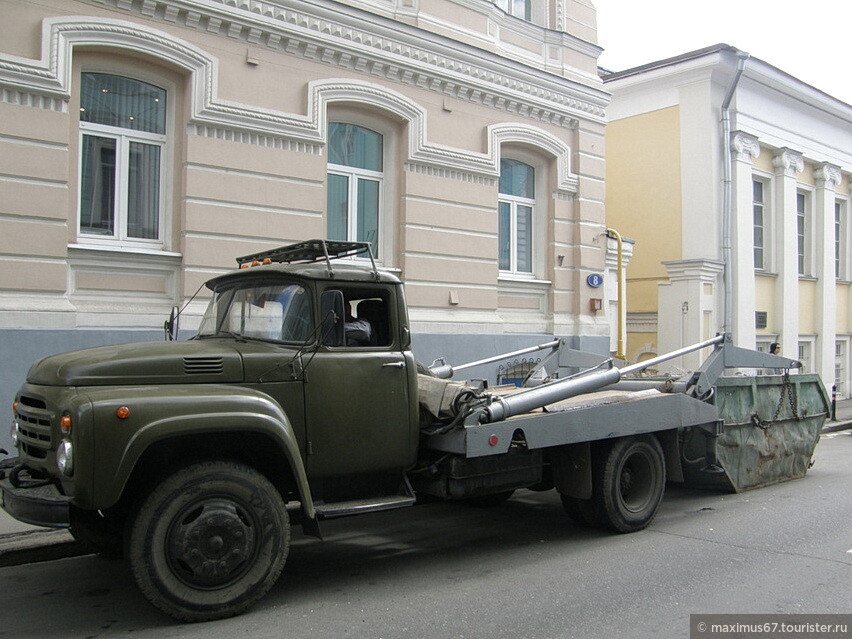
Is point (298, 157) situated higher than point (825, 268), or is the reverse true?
point (298, 157)

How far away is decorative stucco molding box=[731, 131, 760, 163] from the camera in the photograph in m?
17.9

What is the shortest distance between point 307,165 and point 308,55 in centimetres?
151

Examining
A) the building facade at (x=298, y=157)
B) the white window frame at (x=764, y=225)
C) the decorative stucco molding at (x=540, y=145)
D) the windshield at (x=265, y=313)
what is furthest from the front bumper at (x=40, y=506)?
the white window frame at (x=764, y=225)

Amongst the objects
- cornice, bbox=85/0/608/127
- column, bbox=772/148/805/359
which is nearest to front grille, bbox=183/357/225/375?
cornice, bbox=85/0/608/127

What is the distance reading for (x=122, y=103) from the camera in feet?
31.9

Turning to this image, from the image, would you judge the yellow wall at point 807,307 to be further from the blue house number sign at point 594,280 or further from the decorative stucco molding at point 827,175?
the blue house number sign at point 594,280

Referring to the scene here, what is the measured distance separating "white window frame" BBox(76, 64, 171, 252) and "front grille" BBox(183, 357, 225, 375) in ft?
15.1

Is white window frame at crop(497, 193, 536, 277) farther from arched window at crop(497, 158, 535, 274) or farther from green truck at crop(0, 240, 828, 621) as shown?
green truck at crop(0, 240, 828, 621)

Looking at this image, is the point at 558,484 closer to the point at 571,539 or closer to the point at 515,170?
the point at 571,539

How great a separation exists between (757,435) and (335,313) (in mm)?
5376

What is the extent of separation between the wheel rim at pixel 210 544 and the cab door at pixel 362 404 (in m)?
0.74

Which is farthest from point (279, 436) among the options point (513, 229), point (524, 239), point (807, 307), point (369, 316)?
point (807, 307)

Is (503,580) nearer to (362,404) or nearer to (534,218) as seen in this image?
(362,404)

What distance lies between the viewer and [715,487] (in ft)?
28.8
